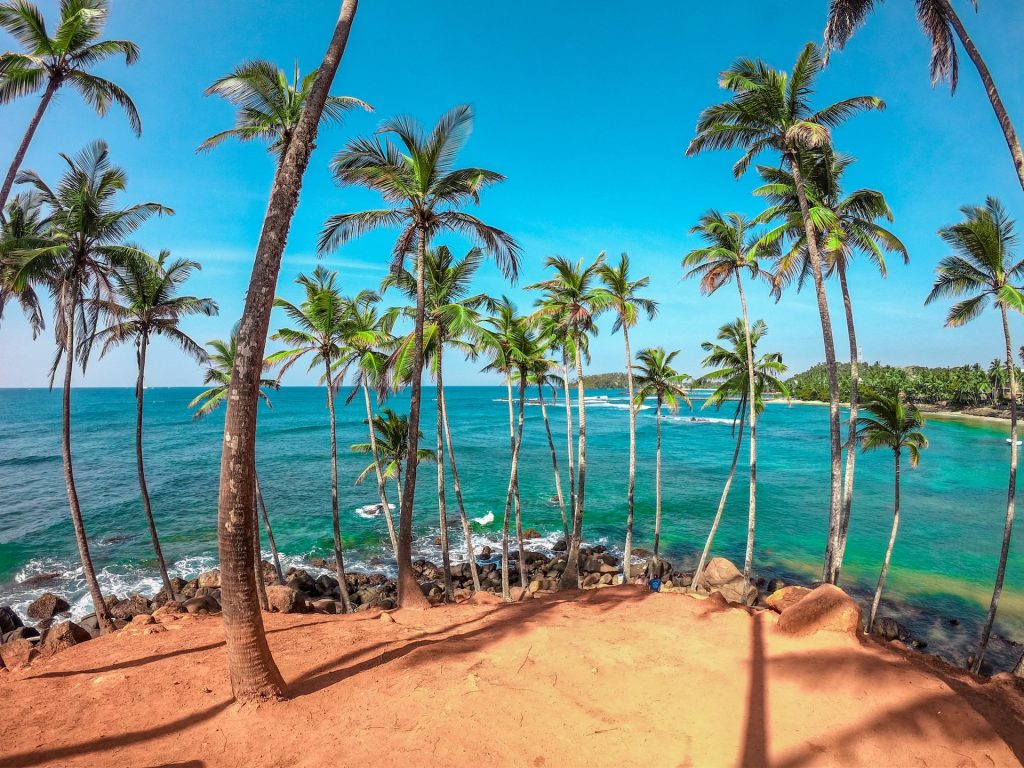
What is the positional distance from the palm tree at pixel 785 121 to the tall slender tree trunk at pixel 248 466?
1230 centimetres

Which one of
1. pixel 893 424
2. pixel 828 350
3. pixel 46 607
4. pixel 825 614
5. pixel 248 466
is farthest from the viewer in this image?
pixel 46 607

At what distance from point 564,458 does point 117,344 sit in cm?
4488

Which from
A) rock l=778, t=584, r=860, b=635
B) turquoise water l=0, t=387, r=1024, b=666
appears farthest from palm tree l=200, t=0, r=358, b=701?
turquoise water l=0, t=387, r=1024, b=666

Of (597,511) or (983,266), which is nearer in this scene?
(983,266)

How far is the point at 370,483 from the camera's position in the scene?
131 ft

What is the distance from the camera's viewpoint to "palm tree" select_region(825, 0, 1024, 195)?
26.2 ft

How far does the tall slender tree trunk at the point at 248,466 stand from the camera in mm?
5258

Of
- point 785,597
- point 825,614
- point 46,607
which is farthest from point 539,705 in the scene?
point 46,607

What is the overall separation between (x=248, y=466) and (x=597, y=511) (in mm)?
30107

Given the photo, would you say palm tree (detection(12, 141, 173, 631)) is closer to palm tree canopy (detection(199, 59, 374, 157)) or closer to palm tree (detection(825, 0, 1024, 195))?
palm tree canopy (detection(199, 59, 374, 157))

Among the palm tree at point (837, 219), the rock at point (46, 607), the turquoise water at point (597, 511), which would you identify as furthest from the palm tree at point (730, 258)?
the rock at point (46, 607)

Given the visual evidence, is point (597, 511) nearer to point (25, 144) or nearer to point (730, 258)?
point (730, 258)

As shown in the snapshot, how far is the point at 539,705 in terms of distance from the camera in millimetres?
5516

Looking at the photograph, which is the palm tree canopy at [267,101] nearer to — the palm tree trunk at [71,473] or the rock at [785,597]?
the palm tree trunk at [71,473]
